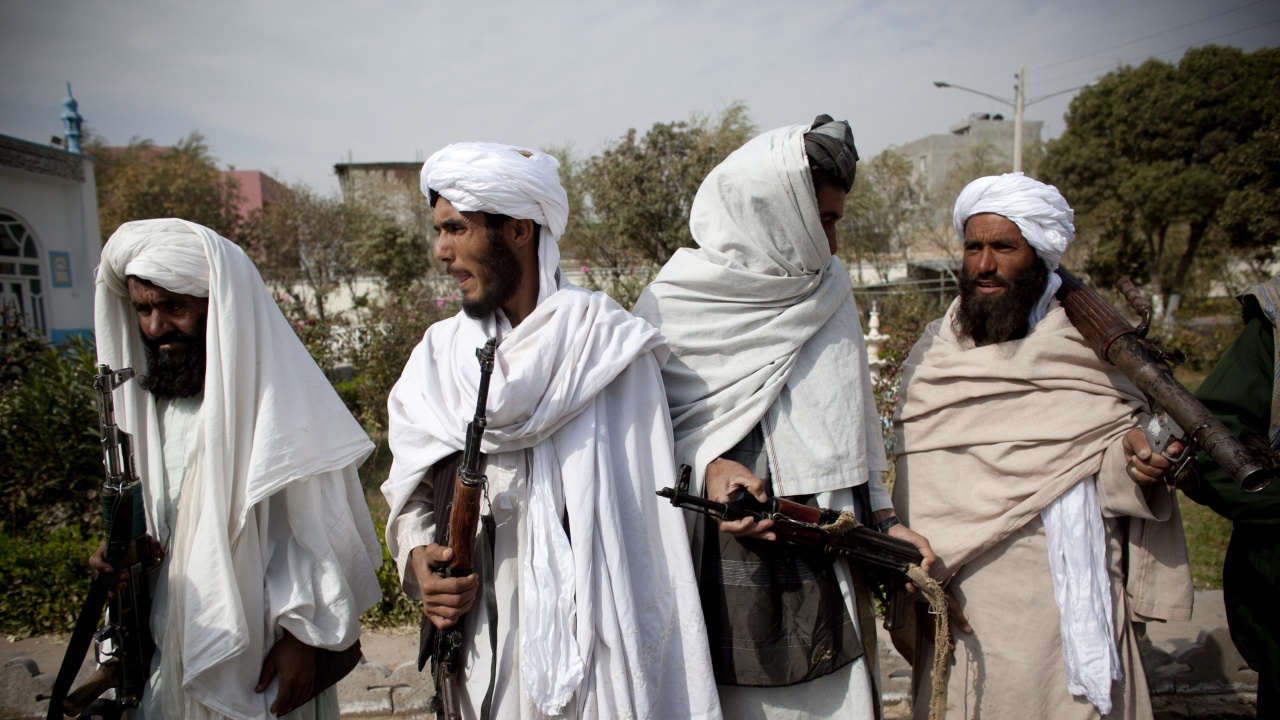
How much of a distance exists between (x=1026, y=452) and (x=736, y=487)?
1.16 meters

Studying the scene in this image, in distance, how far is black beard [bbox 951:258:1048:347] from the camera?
98.7 inches

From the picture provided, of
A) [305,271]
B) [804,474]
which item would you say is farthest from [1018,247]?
[305,271]

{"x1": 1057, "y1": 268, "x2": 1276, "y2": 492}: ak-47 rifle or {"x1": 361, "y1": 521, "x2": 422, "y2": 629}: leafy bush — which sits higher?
{"x1": 1057, "y1": 268, "x2": 1276, "y2": 492}: ak-47 rifle

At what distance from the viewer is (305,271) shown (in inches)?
973

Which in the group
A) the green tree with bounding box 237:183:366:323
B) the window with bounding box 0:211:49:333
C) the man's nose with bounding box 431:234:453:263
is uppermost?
the green tree with bounding box 237:183:366:323

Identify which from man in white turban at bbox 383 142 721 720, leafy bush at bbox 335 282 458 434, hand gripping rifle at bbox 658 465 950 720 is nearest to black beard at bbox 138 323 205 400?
man in white turban at bbox 383 142 721 720

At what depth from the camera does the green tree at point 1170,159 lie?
1566 cm

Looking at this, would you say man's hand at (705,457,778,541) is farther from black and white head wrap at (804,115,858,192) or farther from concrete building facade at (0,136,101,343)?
concrete building facade at (0,136,101,343)

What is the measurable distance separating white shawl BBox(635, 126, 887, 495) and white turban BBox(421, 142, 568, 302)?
431 mm

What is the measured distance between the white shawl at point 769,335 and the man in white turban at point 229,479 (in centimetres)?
110

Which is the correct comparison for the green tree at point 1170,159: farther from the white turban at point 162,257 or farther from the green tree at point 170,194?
the green tree at point 170,194

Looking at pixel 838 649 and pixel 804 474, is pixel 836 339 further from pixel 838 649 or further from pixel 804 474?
pixel 838 649

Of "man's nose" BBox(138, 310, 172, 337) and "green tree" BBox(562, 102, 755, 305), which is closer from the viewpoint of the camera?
"man's nose" BBox(138, 310, 172, 337)

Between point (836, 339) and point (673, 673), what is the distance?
1075 mm
